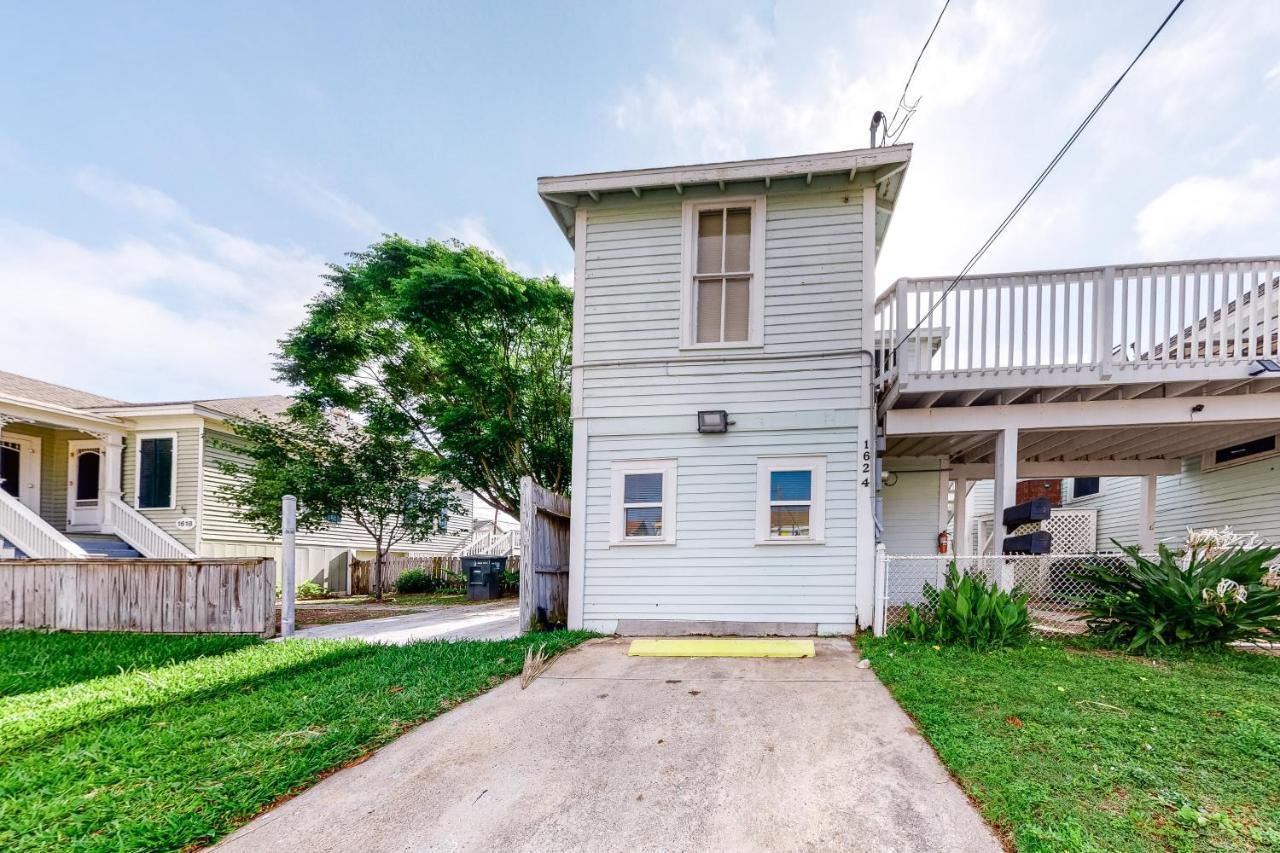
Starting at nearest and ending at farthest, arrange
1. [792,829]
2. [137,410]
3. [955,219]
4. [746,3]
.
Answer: [792,829] < [955,219] < [746,3] < [137,410]

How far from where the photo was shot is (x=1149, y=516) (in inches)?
333

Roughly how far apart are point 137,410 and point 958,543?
1733 centimetres

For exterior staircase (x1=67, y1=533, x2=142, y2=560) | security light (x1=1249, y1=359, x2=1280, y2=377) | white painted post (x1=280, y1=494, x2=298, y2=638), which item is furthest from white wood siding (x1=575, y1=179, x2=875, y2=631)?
exterior staircase (x1=67, y1=533, x2=142, y2=560)

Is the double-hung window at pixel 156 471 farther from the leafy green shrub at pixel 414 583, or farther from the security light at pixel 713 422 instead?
the security light at pixel 713 422

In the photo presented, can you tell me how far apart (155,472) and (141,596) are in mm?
7759

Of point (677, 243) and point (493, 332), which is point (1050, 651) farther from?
point (493, 332)

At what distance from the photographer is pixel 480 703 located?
163 inches

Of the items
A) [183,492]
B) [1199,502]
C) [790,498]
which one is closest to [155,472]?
[183,492]

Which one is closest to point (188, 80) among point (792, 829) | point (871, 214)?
point (871, 214)

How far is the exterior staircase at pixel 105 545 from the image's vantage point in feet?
37.1

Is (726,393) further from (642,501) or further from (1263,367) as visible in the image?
(1263,367)

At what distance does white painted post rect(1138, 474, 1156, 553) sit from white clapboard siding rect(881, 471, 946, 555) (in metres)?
2.87

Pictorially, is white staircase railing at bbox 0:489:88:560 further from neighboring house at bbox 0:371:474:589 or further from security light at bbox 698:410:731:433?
security light at bbox 698:410:731:433

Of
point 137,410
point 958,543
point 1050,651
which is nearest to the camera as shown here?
point 1050,651
